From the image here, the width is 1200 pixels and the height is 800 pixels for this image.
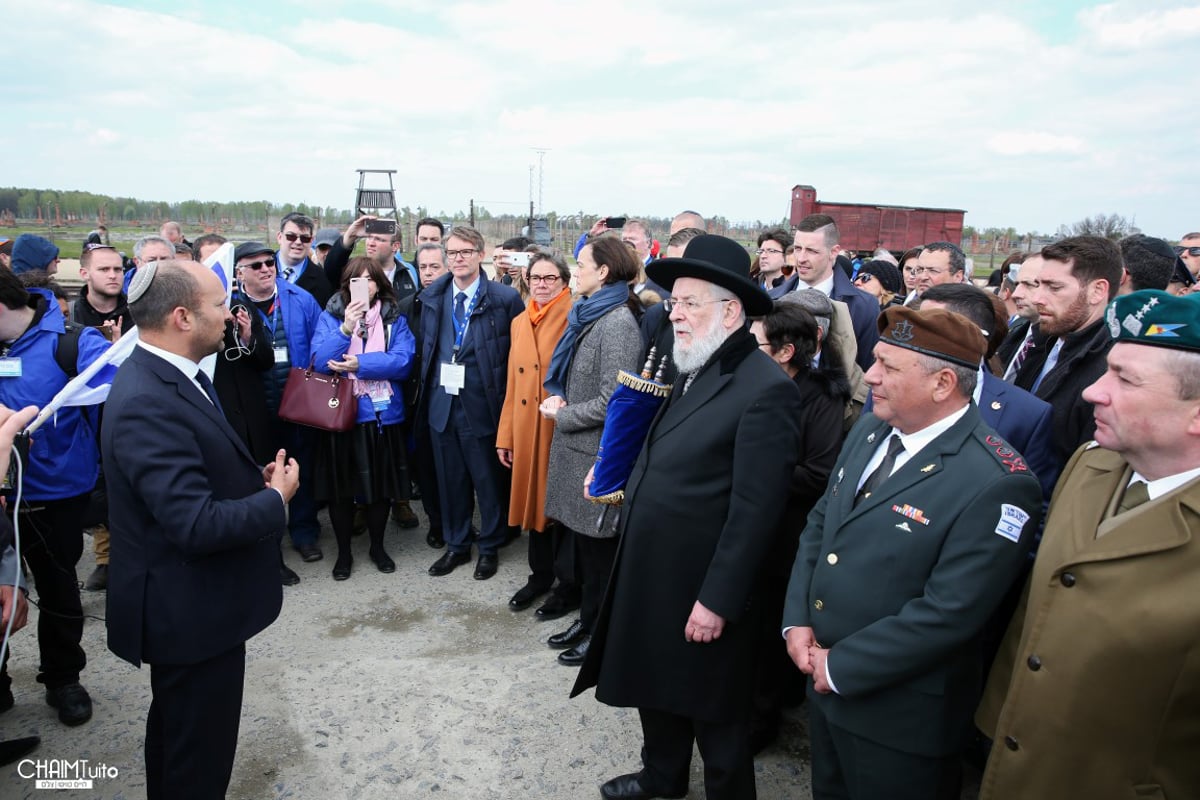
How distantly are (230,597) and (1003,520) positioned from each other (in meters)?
2.44

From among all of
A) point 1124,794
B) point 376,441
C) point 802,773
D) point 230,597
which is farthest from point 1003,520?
point 376,441

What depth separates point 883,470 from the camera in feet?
7.36

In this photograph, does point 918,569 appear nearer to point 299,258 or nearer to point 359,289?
point 359,289

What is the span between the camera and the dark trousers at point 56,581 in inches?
131

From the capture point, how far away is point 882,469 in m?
2.25

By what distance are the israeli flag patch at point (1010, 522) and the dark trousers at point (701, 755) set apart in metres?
1.25

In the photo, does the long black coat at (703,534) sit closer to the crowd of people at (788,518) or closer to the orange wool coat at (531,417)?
the crowd of people at (788,518)

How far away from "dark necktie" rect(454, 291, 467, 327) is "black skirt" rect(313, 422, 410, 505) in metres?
0.94

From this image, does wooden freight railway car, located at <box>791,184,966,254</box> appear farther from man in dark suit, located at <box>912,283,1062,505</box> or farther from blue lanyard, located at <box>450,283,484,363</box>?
man in dark suit, located at <box>912,283,1062,505</box>

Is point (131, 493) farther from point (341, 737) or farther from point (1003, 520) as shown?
point (1003, 520)

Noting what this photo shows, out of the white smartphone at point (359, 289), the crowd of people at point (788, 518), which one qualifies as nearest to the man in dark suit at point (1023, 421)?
the crowd of people at point (788, 518)

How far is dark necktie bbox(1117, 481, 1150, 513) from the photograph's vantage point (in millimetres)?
1768

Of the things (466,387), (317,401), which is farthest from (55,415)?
(466,387)

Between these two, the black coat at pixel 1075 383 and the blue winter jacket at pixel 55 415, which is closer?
the black coat at pixel 1075 383
